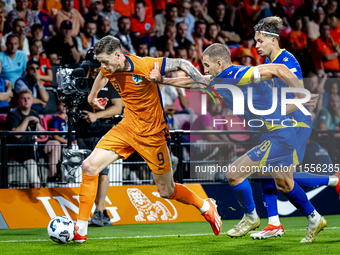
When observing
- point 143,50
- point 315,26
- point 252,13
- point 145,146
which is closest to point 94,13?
point 143,50

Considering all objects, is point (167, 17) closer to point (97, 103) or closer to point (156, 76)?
point (97, 103)

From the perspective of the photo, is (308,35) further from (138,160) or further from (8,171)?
(8,171)

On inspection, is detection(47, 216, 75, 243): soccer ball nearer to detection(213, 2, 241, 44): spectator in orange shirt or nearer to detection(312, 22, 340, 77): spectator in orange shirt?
detection(213, 2, 241, 44): spectator in orange shirt

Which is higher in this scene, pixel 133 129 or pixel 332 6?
pixel 332 6

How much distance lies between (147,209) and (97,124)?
1664 millimetres

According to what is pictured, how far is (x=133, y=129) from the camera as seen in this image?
18.2ft

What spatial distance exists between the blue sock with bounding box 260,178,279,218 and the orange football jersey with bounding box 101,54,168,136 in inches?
58.5

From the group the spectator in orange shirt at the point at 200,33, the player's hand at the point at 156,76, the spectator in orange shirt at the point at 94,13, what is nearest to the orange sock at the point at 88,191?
the player's hand at the point at 156,76

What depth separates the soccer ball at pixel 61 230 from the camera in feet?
16.6

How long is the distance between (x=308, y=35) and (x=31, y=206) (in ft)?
29.5

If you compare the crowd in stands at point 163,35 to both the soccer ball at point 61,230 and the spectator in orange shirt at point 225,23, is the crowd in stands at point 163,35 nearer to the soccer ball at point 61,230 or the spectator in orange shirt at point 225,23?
the spectator in orange shirt at point 225,23

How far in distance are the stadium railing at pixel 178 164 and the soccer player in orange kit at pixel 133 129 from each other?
5.95ft

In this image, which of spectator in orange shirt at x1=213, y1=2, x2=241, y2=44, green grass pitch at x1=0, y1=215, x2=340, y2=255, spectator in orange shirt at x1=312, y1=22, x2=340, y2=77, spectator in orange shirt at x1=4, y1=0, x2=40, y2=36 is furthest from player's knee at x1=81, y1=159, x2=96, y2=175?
spectator in orange shirt at x1=312, y1=22, x2=340, y2=77

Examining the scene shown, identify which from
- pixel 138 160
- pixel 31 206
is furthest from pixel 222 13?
pixel 31 206
